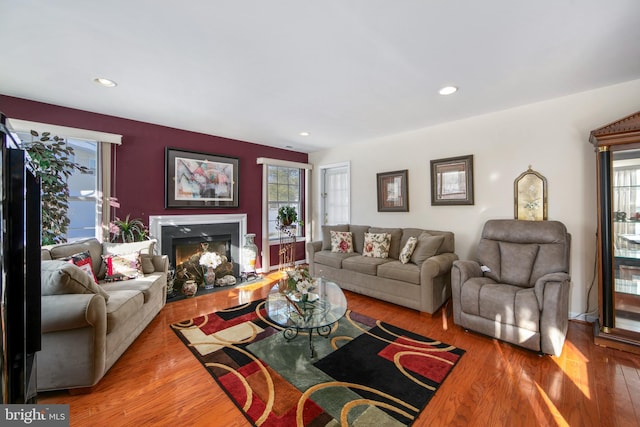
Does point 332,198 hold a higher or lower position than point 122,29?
lower

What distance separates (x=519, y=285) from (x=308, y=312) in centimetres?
219

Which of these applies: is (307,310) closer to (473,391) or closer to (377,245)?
(473,391)

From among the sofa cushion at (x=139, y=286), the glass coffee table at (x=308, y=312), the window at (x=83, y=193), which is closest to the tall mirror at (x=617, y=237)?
the glass coffee table at (x=308, y=312)

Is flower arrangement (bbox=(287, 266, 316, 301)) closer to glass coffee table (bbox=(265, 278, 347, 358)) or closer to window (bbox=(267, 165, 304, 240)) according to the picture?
glass coffee table (bbox=(265, 278, 347, 358))

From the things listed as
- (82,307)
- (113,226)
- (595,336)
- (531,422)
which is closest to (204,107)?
(113,226)

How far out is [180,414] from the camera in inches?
63.8

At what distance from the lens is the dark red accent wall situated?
3004 millimetres

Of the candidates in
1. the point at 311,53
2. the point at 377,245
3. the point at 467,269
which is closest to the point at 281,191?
the point at 377,245

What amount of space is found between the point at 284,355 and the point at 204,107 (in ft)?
9.27

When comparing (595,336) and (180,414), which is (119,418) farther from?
(595,336)

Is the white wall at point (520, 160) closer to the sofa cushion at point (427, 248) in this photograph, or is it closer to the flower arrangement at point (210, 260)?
the sofa cushion at point (427, 248)

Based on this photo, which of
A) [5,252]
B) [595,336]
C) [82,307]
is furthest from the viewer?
[595,336]

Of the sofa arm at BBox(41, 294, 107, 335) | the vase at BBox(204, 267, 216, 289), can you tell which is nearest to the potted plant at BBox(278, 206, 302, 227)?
the vase at BBox(204, 267, 216, 289)

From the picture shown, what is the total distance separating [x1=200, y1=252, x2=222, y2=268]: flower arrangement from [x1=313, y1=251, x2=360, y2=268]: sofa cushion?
1.55 meters
